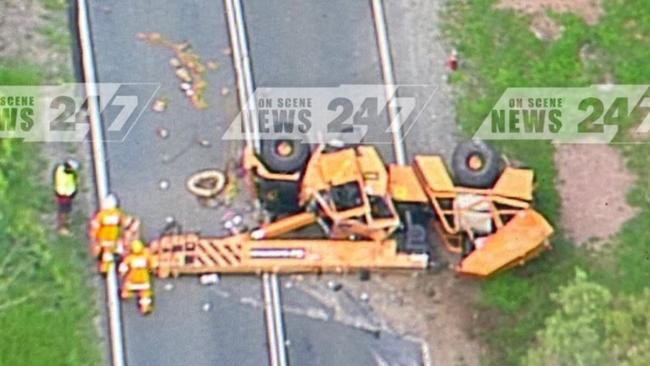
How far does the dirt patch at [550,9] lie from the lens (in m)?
33.3

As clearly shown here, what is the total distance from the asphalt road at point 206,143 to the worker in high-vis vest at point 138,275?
23 centimetres

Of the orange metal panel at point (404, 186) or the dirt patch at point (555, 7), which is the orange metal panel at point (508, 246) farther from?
the dirt patch at point (555, 7)

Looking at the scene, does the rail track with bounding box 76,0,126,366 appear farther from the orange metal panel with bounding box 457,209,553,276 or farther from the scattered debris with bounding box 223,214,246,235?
the orange metal panel with bounding box 457,209,553,276

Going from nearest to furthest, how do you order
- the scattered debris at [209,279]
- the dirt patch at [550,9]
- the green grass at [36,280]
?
the green grass at [36,280] → the scattered debris at [209,279] → the dirt patch at [550,9]

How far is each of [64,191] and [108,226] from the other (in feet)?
3.55

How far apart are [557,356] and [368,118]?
688cm

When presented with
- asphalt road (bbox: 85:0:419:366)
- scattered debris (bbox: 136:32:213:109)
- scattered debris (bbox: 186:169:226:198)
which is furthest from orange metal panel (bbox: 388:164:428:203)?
scattered debris (bbox: 136:32:213:109)

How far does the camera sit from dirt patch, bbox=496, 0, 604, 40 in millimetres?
33344

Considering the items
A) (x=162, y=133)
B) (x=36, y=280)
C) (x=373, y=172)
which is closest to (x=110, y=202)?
(x=162, y=133)

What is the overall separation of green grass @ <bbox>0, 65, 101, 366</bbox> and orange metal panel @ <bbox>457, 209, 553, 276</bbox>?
7.36 meters

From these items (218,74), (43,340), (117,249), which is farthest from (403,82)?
(43,340)

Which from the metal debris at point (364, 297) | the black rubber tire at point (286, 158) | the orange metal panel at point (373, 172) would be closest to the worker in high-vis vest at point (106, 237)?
the black rubber tire at point (286, 158)

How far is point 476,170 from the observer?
31.0 meters

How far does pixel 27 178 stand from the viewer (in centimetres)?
3072
